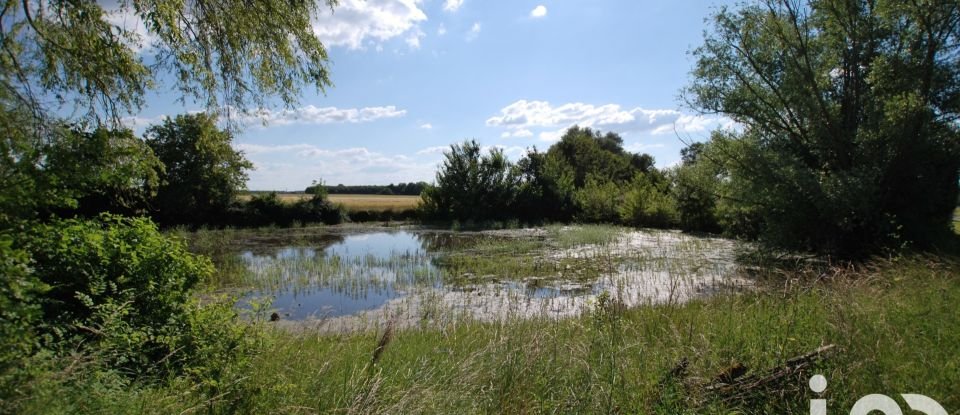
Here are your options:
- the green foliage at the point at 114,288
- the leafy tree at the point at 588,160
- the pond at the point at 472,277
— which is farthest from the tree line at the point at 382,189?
the green foliage at the point at 114,288

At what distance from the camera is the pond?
29.0 feet

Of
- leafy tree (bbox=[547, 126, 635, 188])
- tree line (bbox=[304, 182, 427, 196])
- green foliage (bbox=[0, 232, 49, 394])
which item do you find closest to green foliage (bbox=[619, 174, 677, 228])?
leafy tree (bbox=[547, 126, 635, 188])

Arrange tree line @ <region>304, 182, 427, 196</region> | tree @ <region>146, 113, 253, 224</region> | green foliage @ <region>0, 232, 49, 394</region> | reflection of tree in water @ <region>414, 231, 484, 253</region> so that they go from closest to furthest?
1. green foliage @ <region>0, 232, 49, 394</region>
2. reflection of tree in water @ <region>414, 231, 484, 253</region>
3. tree @ <region>146, 113, 253, 224</region>
4. tree line @ <region>304, 182, 427, 196</region>

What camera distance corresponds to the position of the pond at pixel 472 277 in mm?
8852

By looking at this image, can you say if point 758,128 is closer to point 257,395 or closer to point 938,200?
point 938,200

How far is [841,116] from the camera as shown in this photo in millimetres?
15289

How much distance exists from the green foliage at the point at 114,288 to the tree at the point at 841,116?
52.1ft

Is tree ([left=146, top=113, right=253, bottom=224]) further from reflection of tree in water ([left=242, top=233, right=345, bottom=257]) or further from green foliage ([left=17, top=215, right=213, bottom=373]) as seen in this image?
green foliage ([left=17, top=215, right=213, bottom=373])

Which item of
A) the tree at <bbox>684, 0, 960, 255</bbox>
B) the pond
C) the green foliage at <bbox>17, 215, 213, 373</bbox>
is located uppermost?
the tree at <bbox>684, 0, 960, 255</bbox>

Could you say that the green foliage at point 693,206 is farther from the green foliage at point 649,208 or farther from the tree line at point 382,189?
the tree line at point 382,189

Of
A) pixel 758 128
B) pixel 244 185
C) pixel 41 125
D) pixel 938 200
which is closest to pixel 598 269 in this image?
pixel 758 128

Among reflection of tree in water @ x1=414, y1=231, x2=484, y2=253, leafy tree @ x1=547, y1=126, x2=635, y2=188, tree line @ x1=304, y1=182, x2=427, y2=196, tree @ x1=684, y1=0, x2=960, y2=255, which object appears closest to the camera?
tree @ x1=684, y1=0, x2=960, y2=255

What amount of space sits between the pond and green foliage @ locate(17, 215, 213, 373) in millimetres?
724

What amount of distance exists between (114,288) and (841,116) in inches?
746
